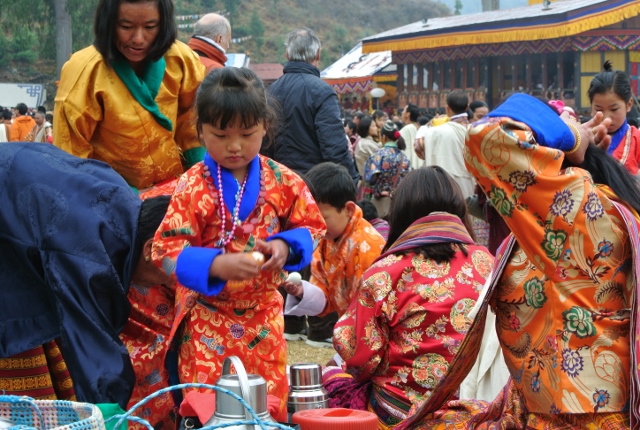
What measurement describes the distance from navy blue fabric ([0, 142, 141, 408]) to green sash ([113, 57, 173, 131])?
83 cm

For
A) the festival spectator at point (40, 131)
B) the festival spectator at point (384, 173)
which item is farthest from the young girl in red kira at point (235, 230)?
the festival spectator at point (40, 131)

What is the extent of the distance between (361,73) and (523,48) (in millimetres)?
9305

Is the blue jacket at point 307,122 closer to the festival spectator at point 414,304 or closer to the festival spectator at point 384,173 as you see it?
the festival spectator at point 414,304

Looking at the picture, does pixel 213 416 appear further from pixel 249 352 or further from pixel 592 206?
pixel 592 206

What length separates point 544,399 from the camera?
2383 millimetres

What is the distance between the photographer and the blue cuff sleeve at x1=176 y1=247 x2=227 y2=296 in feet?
7.87

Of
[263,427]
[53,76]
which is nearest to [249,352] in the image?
[263,427]

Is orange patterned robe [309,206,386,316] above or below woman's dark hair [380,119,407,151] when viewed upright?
above

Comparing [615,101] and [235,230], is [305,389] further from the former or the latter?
[615,101]

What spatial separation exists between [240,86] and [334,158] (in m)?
3.03

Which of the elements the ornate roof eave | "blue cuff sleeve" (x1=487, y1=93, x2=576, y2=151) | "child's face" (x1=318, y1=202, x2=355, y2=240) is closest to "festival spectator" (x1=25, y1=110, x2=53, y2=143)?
"child's face" (x1=318, y1=202, x2=355, y2=240)

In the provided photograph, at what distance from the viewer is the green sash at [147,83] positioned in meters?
3.36

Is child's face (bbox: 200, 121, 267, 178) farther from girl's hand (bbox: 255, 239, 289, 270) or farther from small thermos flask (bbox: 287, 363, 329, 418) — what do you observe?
small thermos flask (bbox: 287, 363, 329, 418)

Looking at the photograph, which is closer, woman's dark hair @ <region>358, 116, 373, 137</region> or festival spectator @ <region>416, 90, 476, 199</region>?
festival spectator @ <region>416, 90, 476, 199</region>
